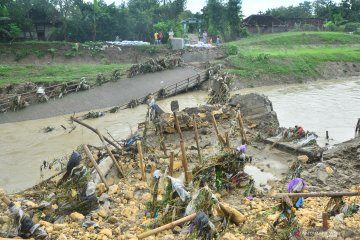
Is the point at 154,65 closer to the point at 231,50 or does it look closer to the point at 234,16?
the point at 231,50

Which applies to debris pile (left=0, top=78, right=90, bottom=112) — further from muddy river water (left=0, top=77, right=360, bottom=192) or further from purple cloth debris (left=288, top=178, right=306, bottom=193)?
purple cloth debris (left=288, top=178, right=306, bottom=193)

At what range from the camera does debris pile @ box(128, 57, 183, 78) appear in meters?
26.9

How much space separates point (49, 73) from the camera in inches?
1061

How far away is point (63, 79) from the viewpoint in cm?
2470

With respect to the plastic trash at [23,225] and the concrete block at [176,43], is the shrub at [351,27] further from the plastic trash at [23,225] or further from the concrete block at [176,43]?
the plastic trash at [23,225]

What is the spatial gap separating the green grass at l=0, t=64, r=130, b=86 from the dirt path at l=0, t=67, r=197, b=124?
1.47 metres

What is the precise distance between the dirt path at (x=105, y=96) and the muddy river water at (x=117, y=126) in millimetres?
663

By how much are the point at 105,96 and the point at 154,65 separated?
203 inches

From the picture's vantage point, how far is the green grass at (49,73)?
24.6 m

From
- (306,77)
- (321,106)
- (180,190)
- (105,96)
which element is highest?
A: (180,190)

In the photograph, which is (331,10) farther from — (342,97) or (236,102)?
(236,102)

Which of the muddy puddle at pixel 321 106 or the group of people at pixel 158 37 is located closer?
Answer: the muddy puddle at pixel 321 106

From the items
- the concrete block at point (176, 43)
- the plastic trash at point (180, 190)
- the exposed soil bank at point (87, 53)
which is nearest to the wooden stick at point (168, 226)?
the plastic trash at point (180, 190)

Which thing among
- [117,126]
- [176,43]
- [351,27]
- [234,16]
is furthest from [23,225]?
[351,27]
